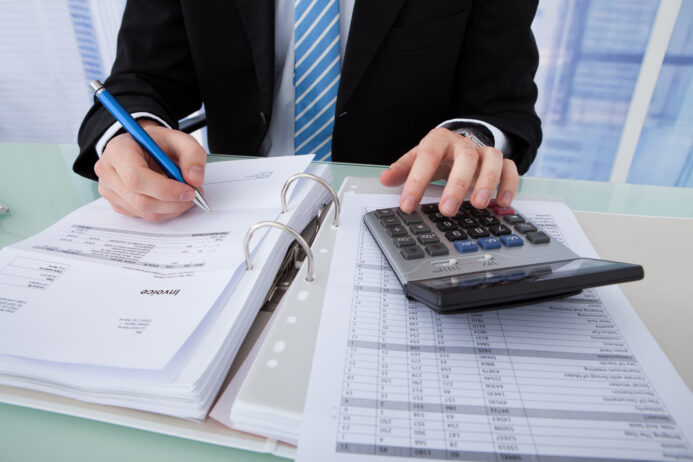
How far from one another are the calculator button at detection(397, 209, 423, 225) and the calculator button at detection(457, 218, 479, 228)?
0.04 m

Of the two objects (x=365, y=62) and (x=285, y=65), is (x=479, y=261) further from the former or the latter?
(x=285, y=65)

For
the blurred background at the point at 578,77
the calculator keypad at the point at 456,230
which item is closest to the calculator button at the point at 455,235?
the calculator keypad at the point at 456,230

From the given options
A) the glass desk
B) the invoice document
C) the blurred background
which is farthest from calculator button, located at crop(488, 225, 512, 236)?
the blurred background

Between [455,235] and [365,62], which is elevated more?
[365,62]

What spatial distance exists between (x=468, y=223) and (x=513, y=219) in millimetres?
45

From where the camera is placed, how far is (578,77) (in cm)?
141

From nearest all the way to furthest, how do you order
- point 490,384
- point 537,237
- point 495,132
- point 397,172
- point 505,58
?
point 490,384, point 537,237, point 397,172, point 495,132, point 505,58

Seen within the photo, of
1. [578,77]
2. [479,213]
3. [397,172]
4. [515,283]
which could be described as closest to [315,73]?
[397,172]

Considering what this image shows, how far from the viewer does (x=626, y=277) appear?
246 millimetres

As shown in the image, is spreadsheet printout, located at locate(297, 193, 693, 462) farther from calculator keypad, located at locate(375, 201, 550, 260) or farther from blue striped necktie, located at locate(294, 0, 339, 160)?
blue striped necktie, located at locate(294, 0, 339, 160)

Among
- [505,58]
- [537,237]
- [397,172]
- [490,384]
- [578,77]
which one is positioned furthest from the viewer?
[578,77]

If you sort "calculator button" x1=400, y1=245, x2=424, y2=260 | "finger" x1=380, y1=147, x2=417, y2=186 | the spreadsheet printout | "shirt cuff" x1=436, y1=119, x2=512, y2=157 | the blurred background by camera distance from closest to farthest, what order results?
the spreadsheet printout → "calculator button" x1=400, y1=245, x2=424, y2=260 → "finger" x1=380, y1=147, x2=417, y2=186 → "shirt cuff" x1=436, y1=119, x2=512, y2=157 → the blurred background

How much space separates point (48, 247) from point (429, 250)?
345 millimetres

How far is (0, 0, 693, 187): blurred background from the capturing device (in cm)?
129
